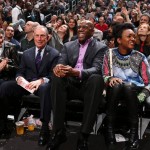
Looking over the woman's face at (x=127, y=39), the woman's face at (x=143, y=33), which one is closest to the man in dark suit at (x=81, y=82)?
the woman's face at (x=127, y=39)

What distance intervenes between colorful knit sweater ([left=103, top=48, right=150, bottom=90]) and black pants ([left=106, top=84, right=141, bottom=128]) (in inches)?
9.3

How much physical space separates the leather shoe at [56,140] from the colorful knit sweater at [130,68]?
2.41 ft

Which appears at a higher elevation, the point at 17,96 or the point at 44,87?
the point at 44,87

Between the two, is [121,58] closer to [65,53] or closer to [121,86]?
[121,86]

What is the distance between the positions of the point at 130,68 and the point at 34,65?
3.74 feet

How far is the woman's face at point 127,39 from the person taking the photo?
3570mm

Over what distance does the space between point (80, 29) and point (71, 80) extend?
1.97 ft

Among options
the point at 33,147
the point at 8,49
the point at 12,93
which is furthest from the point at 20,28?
the point at 33,147

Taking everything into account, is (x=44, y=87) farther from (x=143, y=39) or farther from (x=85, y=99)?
(x=143, y=39)

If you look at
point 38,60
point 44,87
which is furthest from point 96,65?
point 38,60

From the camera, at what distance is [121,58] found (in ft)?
11.8

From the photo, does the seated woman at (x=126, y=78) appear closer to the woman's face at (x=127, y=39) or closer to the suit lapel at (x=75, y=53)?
the woman's face at (x=127, y=39)

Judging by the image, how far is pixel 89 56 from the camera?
3709 millimetres

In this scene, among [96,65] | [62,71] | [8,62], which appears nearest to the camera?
[62,71]
